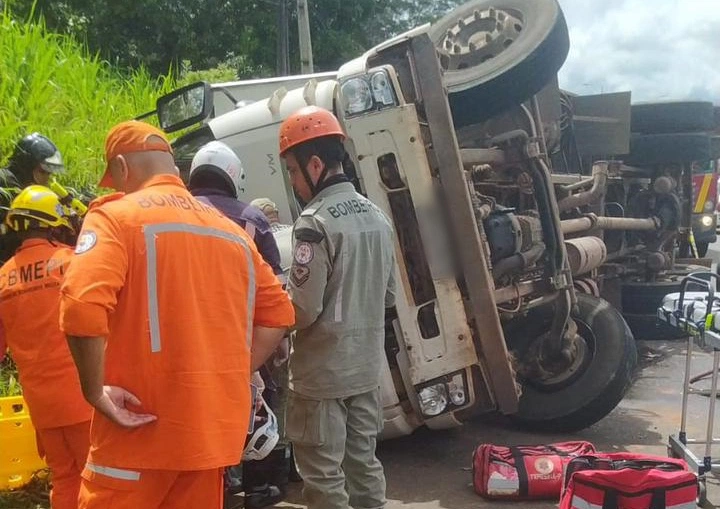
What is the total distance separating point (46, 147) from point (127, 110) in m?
2.99

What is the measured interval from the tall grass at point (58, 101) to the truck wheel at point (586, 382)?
3.32 meters

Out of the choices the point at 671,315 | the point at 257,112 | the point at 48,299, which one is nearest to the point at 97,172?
the point at 257,112

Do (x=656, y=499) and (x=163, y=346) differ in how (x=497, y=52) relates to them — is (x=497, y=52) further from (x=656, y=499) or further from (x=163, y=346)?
(x=163, y=346)

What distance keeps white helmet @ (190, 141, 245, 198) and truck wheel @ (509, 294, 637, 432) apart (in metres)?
2.18

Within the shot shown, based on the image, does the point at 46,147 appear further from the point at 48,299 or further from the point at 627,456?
the point at 627,456

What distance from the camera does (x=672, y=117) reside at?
7.57 m

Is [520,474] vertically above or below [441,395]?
below

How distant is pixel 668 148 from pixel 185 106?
454 centimetres

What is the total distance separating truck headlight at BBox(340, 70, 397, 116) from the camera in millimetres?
3904

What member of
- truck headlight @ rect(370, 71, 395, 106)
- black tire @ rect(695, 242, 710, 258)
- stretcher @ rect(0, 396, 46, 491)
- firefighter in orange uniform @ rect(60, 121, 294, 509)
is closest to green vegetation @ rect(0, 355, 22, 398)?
stretcher @ rect(0, 396, 46, 491)

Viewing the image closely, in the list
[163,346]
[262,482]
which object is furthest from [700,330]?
[163,346]

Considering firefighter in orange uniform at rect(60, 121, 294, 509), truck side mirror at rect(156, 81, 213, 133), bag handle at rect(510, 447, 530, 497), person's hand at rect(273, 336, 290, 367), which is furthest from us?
truck side mirror at rect(156, 81, 213, 133)

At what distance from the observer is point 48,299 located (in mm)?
3100

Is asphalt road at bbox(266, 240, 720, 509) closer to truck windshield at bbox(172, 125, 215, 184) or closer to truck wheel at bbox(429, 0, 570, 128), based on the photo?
truck wheel at bbox(429, 0, 570, 128)
